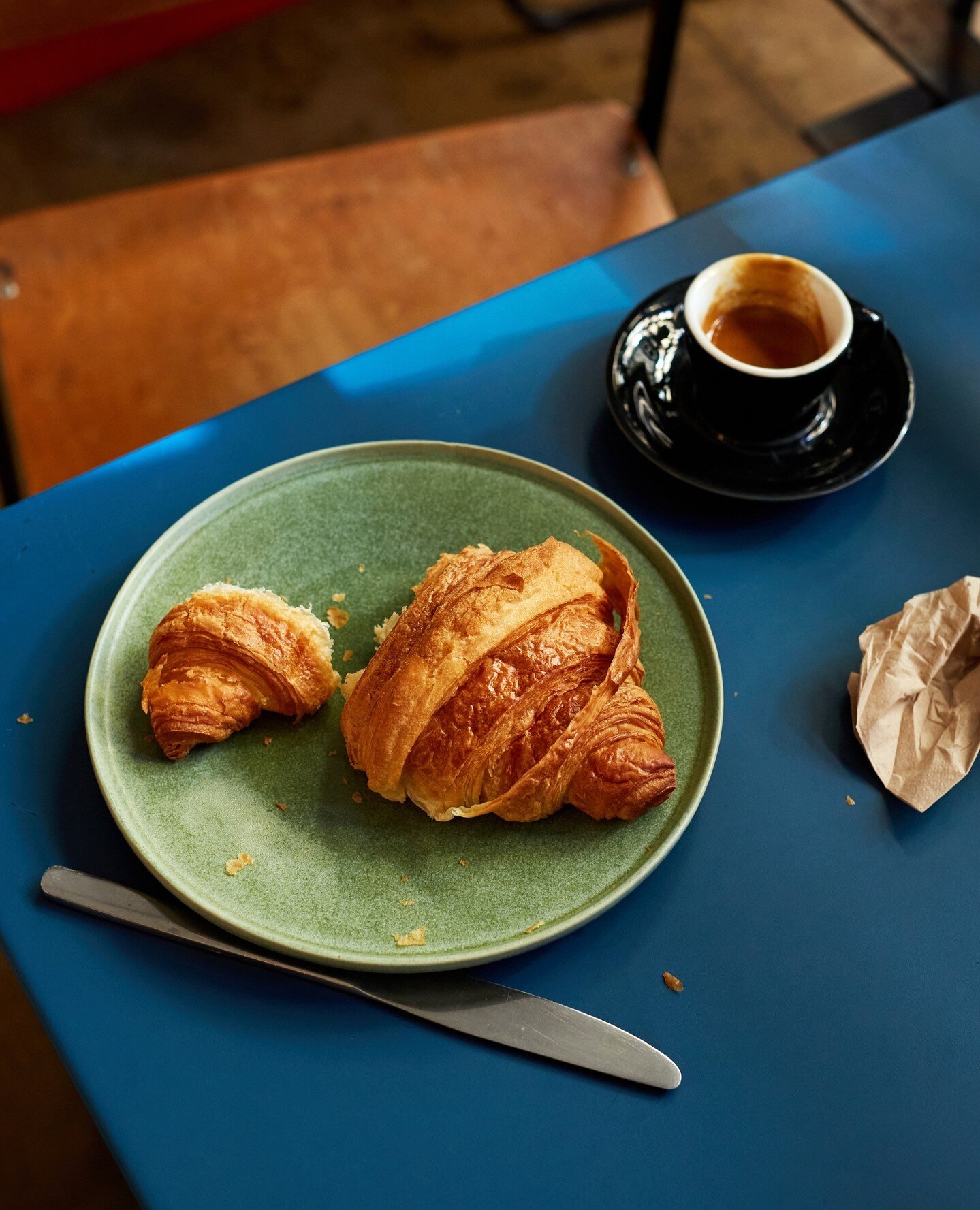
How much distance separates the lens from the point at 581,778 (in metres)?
0.90

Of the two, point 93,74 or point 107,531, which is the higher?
point 107,531

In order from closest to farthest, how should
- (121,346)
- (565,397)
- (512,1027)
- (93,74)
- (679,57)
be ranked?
(512,1027), (565,397), (121,346), (93,74), (679,57)

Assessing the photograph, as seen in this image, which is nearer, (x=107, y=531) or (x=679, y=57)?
(x=107, y=531)

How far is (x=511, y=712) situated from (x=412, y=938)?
0.20 m

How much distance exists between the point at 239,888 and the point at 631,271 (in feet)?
3.01

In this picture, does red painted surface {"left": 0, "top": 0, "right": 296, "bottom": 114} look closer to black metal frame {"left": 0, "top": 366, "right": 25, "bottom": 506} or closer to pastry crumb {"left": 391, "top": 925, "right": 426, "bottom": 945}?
black metal frame {"left": 0, "top": 366, "right": 25, "bottom": 506}

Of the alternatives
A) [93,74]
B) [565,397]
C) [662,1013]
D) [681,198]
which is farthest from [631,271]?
[93,74]

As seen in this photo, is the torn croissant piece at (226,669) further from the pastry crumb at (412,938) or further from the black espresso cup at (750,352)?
the black espresso cup at (750,352)

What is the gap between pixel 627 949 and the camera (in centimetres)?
93

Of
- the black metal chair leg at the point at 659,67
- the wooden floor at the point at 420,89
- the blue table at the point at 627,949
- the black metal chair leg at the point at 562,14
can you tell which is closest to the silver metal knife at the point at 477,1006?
the blue table at the point at 627,949

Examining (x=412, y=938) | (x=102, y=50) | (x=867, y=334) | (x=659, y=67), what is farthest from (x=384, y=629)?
(x=102, y=50)

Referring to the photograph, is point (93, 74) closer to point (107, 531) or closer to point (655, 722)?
point (107, 531)

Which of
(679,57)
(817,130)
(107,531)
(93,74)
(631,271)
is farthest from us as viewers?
(679,57)

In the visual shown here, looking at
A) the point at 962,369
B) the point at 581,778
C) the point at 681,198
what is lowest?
the point at 681,198
